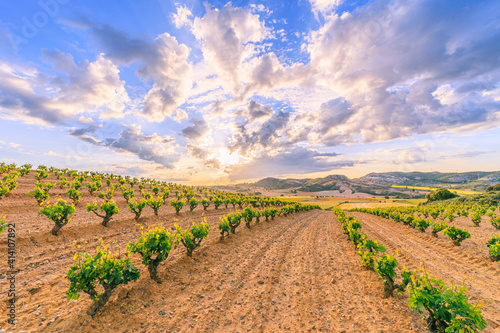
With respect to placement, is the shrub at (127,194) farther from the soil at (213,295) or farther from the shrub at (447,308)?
the shrub at (447,308)

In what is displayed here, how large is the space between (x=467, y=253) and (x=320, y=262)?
18350 millimetres

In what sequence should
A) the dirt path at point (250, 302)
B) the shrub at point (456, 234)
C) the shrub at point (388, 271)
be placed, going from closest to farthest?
1. the dirt path at point (250, 302)
2. the shrub at point (388, 271)
3. the shrub at point (456, 234)

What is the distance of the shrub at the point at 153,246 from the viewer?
11.0 m

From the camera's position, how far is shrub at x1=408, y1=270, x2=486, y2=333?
21.5 ft

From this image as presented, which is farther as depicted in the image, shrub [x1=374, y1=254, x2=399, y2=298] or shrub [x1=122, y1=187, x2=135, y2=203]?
shrub [x1=122, y1=187, x2=135, y2=203]

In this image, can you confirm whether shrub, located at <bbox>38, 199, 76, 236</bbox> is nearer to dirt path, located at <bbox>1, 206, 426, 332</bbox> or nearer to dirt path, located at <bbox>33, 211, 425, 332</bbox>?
dirt path, located at <bbox>1, 206, 426, 332</bbox>

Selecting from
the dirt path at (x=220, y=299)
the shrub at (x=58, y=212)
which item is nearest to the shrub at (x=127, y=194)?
the shrub at (x=58, y=212)

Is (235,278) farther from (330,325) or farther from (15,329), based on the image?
(15,329)

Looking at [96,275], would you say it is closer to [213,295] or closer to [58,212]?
[213,295]

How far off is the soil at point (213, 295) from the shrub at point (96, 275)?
0.73 meters

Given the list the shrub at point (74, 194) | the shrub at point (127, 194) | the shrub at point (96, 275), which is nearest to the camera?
the shrub at point (96, 275)

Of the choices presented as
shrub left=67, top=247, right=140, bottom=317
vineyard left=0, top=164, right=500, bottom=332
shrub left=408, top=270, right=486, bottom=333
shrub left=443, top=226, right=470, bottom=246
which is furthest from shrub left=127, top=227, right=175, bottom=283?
shrub left=443, top=226, right=470, bottom=246

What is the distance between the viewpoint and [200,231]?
1537 centimetres

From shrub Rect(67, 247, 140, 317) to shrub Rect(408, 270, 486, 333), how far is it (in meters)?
12.5
